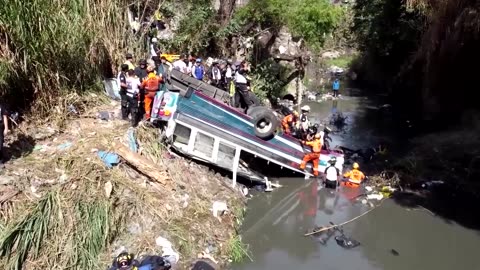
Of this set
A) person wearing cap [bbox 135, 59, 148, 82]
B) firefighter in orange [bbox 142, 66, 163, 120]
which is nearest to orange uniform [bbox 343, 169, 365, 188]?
firefighter in orange [bbox 142, 66, 163, 120]

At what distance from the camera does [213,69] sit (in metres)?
12.8

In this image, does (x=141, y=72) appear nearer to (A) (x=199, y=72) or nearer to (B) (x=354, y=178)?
(A) (x=199, y=72)

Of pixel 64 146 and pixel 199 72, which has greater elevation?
pixel 199 72

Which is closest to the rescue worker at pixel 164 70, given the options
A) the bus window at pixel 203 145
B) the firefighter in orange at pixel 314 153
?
the bus window at pixel 203 145

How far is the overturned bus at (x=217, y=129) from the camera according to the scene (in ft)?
34.3

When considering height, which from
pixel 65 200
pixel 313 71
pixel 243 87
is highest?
pixel 243 87

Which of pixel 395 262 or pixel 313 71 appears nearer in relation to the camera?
pixel 395 262

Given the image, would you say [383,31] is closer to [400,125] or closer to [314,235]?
[400,125]

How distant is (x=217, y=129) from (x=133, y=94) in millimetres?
1966

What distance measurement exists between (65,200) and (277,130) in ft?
17.7

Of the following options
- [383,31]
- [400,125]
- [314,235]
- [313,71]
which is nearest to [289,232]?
[314,235]

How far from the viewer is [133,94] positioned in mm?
10438

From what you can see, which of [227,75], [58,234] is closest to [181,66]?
[227,75]

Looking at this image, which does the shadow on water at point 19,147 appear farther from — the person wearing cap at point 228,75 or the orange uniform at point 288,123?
the orange uniform at point 288,123
